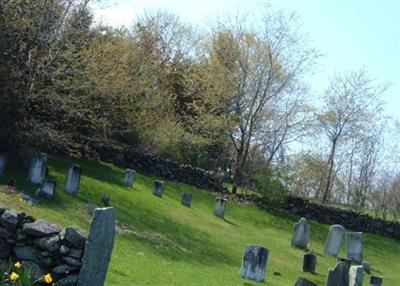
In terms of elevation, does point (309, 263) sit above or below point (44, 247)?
below

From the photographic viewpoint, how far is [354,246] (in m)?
22.6

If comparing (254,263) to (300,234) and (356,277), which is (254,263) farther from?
(300,234)

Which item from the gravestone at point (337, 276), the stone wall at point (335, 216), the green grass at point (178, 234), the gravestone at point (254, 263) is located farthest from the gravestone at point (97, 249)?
the stone wall at point (335, 216)

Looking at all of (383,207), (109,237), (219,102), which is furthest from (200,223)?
(383,207)

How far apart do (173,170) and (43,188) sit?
15.5 m

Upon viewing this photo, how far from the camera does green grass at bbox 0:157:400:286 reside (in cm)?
1362

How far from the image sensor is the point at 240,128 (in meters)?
37.2

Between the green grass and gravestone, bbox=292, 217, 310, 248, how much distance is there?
1.66 feet

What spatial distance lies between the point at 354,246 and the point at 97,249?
1543cm

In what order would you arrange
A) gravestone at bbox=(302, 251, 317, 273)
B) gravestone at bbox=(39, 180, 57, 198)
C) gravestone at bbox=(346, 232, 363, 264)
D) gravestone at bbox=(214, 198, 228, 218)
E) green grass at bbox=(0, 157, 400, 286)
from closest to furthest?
green grass at bbox=(0, 157, 400, 286) < gravestone at bbox=(39, 180, 57, 198) < gravestone at bbox=(302, 251, 317, 273) < gravestone at bbox=(346, 232, 363, 264) < gravestone at bbox=(214, 198, 228, 218)

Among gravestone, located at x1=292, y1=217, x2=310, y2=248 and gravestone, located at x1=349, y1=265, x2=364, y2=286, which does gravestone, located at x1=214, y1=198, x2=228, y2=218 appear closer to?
gravestone, located at x1=292, y1=217, x2=310, y2=248

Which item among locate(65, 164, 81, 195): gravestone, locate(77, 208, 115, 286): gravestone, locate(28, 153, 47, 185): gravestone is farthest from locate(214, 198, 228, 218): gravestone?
locate(77, 208, 115, 286): gravestone

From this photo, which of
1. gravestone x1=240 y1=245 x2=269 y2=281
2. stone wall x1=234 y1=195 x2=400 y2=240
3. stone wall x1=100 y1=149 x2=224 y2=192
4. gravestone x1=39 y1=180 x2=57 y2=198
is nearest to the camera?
gravestone x1=240 y1=245 x2=269 y2=281

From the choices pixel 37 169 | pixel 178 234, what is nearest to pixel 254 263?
pixel 178 234
